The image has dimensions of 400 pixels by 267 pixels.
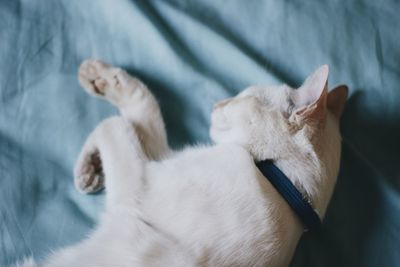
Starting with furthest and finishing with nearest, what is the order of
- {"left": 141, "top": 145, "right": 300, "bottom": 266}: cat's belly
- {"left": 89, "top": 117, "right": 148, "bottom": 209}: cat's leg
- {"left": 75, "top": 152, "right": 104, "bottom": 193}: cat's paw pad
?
{"left": 75, "top": 152, "right": 104, "bottom": 193}: cat's paw pad < {"left": 89, "top": 117, "right": 148, "bottom": 209}: cat's leg < {"left": 141, "top": 145, "right": 300, "bottom": 266}: cat's belly

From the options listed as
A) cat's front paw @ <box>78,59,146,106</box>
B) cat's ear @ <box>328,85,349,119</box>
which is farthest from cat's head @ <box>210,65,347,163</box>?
cat's front paw @ <box>78,59,146,106</box>

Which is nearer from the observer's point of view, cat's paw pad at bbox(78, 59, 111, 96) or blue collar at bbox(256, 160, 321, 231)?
blue collar at bbox(256, 160, 321, 231)

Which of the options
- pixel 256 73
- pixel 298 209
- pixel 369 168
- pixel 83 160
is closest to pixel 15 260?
pixel 83 160

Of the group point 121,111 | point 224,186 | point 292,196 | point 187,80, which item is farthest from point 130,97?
point 292,196

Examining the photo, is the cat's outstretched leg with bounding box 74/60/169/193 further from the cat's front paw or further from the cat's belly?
the cat's belly

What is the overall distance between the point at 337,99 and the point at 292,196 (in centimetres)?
33

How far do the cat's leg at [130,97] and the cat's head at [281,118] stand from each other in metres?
0.19

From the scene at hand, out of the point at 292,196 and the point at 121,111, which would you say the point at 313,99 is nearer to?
the point at 292,196

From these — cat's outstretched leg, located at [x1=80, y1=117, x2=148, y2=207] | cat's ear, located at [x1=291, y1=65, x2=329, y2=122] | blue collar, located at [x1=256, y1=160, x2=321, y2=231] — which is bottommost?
blue collar, located at [x1=256, y1=160, x2=321, y2=231]

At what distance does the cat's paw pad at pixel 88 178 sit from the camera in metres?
1.18

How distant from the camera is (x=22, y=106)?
1.30 metres

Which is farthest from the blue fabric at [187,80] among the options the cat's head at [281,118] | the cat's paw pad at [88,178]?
the cat's head at [281,118]

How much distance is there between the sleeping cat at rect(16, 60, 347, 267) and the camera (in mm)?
921

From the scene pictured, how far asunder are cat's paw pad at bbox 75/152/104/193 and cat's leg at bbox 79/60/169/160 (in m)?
0.16
